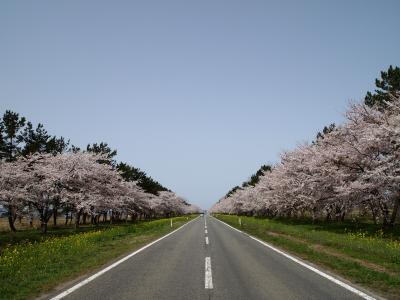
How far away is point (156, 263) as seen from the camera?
1295 cm

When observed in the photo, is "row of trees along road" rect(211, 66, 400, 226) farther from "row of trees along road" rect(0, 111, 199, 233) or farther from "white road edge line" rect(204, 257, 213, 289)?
"row of trees along road" rect(0, 111, 199, 233)

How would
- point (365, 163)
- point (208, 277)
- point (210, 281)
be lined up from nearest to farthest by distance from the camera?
1. point (210, 281)
2. point (208, 277)
3. point (365, 163)

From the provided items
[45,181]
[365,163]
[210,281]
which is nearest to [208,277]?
[210,281]

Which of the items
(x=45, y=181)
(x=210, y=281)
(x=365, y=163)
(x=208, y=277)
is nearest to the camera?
(x=210, y=281)

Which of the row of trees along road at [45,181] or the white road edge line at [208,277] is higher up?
the row of trees along road at [45,181]

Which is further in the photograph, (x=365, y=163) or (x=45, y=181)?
(x=45, y=181)

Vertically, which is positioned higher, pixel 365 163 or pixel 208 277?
pixel 365 163

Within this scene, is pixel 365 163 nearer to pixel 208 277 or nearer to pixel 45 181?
pixel 208 277

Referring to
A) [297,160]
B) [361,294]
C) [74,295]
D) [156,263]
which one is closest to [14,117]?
[297,160]

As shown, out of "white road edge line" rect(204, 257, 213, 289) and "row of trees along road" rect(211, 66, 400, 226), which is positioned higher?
"row of trees along road" rect(211, 66, 400, 226)

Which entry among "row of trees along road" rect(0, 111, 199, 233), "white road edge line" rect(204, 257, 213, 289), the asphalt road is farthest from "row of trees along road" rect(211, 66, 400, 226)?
"row of trees along road" rect(0, 111, 199, 233)

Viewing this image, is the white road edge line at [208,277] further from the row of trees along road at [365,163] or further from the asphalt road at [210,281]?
the row of trees along road at [365,163]

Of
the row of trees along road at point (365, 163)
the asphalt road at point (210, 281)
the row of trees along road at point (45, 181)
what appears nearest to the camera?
the asphalt road at point (210, 281)

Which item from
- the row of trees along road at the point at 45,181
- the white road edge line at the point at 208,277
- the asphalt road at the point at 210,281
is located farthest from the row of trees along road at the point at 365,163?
the row of trees along road at the point at 45,181
